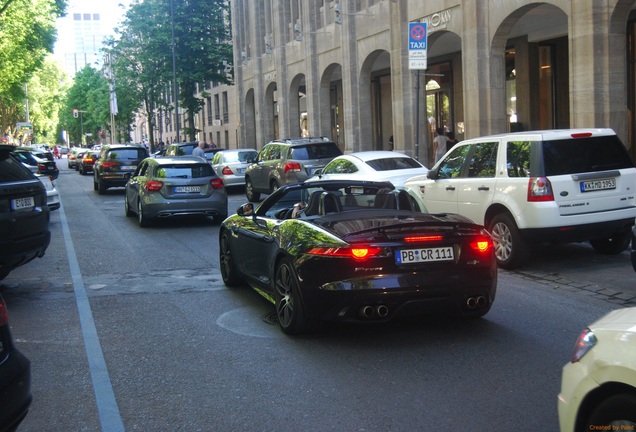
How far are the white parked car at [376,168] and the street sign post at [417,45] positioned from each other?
2136mm

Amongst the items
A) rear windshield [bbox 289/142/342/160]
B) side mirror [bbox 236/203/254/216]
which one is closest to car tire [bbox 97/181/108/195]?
rear windshield [bbox 289/142/342/160]

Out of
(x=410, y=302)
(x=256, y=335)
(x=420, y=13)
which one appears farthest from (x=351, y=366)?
(x=420, y=13)

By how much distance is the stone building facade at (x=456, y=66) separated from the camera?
56.4 ft

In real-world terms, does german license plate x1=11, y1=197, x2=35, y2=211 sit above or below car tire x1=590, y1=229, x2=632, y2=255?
above

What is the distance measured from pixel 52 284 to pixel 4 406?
21.3 feet

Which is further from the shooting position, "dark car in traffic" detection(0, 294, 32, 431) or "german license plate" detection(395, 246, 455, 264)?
"german license plate" detection(395, 246, 455, 264)

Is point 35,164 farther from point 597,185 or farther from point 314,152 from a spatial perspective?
point 597,185

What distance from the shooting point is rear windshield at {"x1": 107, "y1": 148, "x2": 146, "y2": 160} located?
28031 mm

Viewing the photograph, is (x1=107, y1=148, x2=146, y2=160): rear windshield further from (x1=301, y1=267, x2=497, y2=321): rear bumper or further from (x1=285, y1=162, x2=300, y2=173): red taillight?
(x1=301, y1=267, x2=497, y2=321): rear bumper

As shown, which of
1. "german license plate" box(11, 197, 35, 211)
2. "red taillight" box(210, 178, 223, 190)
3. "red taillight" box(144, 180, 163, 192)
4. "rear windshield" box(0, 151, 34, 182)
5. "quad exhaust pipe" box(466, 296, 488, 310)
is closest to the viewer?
"quad exhaust pipe" box(466, 296, 488, 310)

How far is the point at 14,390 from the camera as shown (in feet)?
12.7

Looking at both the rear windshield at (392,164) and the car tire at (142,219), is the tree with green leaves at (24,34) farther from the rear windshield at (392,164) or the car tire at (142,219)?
the rear windshield at (392,164)

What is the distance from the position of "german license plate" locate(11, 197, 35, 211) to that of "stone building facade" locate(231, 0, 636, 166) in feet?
29.1

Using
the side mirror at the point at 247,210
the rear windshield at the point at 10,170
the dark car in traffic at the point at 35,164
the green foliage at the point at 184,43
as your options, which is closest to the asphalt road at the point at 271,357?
the side mirror at the point at 247,210
